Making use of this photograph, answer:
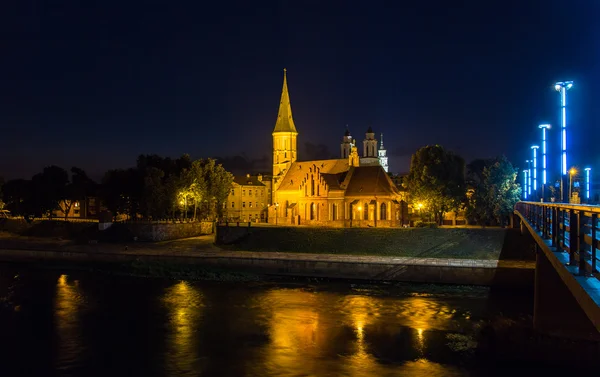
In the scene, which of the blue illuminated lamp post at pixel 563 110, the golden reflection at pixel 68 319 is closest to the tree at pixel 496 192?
the blue illuminated lamp post at pixel 563 110

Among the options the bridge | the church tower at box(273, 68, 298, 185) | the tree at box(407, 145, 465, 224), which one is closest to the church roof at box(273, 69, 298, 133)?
the church tower at box(273, 68, 298, 185)

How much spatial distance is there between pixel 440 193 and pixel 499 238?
16072 mm

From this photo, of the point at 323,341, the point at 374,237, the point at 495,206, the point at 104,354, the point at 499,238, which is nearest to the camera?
the point at 104,354

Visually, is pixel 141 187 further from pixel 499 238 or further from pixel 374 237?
pixel 499 238

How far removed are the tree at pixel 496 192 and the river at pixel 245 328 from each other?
27.3 meters

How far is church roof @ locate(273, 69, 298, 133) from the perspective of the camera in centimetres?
13088

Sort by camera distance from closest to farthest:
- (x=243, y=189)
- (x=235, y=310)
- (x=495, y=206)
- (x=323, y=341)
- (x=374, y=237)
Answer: (x=323, y=341)
(x=235, y=310)
(x=374, y=237)
(x=495, y=206)
(x=243, y=189)

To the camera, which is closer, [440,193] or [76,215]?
[440,193]

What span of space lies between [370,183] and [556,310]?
5854 centimetres

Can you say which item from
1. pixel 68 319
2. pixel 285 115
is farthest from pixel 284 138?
pixel 68 319

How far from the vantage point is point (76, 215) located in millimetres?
132500

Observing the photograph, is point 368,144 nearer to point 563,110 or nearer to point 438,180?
point 438,180

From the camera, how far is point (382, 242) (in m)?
67.1

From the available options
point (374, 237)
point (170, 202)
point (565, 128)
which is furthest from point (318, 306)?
point (170, 202)
